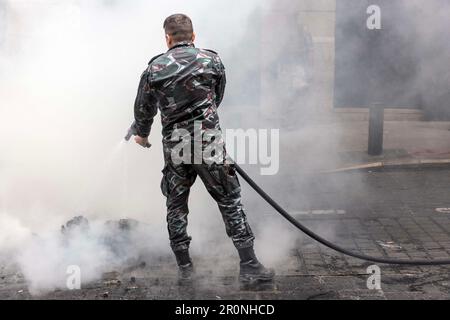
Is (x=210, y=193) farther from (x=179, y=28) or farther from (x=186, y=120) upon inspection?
(x=179, y=28)

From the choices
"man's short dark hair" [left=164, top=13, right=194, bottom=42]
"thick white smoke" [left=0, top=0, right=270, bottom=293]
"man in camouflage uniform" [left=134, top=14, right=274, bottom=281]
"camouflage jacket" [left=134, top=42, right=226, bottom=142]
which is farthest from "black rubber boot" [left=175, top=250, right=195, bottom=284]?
"man's short dark hair" [left=164, top=13, right=194, bottom=42]

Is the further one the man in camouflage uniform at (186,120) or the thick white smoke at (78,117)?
the thick white smoke at (78,117)

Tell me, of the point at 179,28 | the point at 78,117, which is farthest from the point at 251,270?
the point at 78,117

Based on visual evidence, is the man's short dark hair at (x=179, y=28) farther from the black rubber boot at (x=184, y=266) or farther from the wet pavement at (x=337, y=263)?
the wet pavement at (x=337, y=263)

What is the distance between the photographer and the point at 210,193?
3.20 metres

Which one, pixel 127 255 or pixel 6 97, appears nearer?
pixel 127 255

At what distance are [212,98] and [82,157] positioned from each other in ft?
4.19

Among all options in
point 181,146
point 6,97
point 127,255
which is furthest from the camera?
point 6,97

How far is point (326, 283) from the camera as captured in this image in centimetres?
317

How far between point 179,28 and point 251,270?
1322 millimetres

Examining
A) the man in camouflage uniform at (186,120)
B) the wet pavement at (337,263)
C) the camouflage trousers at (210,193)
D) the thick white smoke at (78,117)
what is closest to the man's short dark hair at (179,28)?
the man in camouflage uniform at (186,120)

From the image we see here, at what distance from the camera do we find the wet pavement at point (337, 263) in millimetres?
3064
